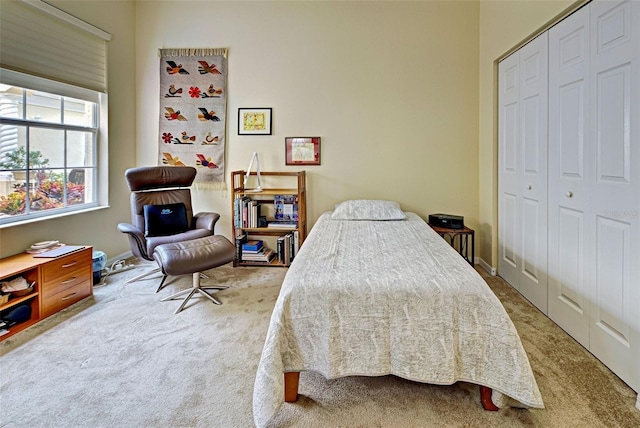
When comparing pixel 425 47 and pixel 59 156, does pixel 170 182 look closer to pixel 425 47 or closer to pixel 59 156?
pixel 59 156

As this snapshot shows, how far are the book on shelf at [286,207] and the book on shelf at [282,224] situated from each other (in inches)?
2.3

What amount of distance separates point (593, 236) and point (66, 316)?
353 cm

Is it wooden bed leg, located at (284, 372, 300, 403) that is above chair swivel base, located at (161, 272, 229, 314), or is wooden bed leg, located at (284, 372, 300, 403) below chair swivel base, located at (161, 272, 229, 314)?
below

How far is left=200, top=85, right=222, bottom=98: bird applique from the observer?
403 cm

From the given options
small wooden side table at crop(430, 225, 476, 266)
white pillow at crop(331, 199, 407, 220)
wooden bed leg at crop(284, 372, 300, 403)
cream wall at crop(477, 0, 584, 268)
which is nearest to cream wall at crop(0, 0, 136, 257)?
white pillow at crop(331, 199, 407, 220)

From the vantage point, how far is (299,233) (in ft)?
12.4

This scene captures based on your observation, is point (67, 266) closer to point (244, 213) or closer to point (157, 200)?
point (157, 200)

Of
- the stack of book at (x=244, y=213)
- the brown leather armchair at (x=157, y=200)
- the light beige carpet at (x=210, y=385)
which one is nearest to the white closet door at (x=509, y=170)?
the light beige carpet at (x=210, y=385)

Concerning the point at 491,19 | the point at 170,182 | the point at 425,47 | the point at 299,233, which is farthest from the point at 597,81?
the point at 170,182

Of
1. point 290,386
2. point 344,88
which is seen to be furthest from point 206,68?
point 290,386

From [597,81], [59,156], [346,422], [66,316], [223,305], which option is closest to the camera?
[346,422]

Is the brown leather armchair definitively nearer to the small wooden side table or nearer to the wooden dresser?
the wooden dresser

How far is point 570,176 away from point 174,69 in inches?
160

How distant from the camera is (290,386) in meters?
1.62
